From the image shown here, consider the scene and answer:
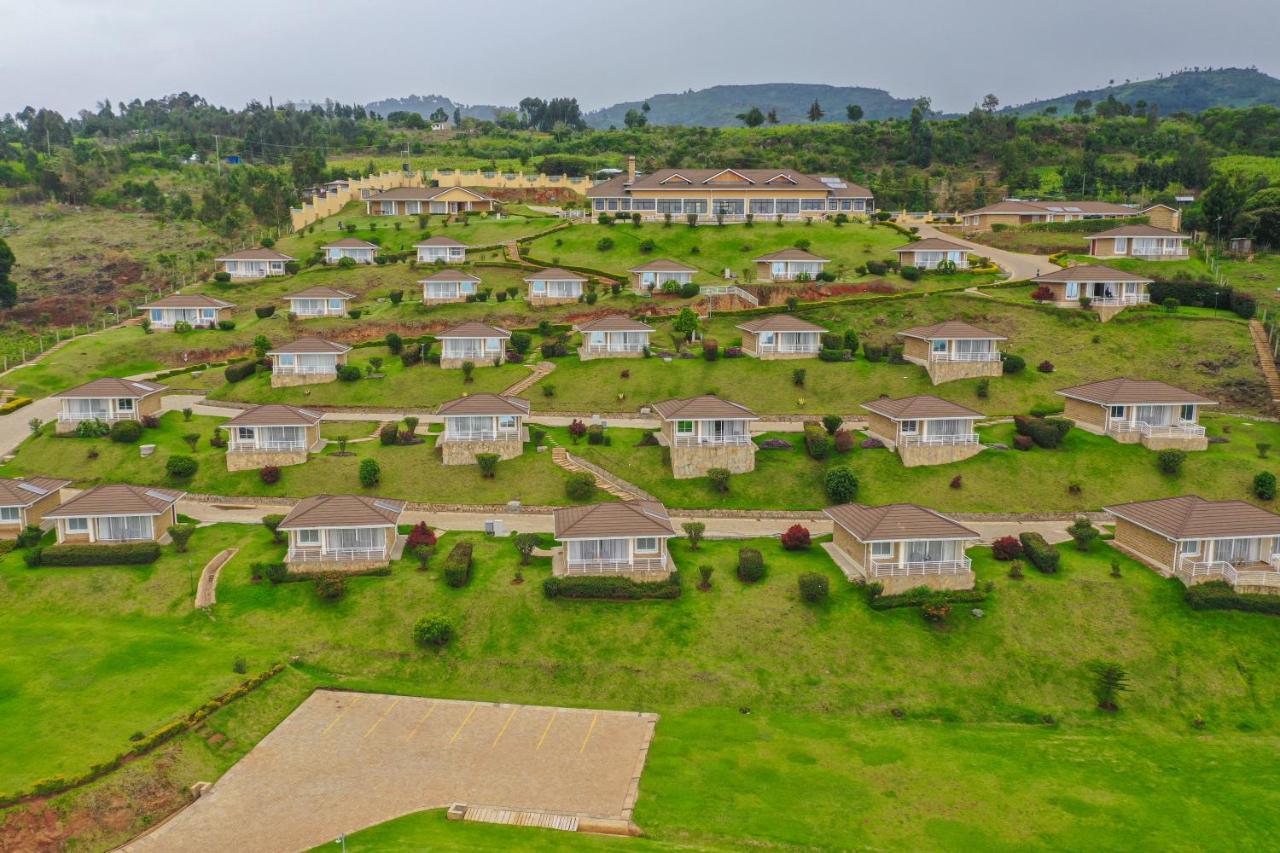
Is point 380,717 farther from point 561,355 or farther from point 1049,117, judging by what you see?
point 1049,117

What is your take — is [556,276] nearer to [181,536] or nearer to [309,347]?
[309,347]

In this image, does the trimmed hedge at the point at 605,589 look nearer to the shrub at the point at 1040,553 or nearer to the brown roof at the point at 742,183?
the shrub at the point at 1040,553

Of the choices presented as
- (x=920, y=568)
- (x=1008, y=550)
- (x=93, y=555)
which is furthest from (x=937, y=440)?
(x=93, y=555)

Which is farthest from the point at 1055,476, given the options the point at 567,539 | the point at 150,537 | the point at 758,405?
the point at 150,537

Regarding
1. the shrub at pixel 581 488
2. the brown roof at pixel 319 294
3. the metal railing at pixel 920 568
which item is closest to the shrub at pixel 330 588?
the shrub at pixel 581 488

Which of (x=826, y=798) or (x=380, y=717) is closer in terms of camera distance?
(x=826, y=798)

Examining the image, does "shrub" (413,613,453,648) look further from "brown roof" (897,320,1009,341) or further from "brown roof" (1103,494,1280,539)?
"brown roof" (897,320,1009,341)
